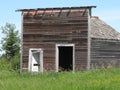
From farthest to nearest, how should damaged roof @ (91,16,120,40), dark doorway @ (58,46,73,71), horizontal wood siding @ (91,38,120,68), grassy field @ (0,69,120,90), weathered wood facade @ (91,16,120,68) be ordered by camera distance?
1. dark doorway @ (58,46,73,71)
2. damaged roof @ (91,16,120,40)
3. weathered wood facade @ (91,16,120,68)
4. horizontal wood siding @ (91,38,120,68)
5. grassy field @ (0,69,120,90)

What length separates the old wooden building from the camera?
103 ft

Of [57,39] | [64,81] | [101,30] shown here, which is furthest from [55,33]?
[64,81]

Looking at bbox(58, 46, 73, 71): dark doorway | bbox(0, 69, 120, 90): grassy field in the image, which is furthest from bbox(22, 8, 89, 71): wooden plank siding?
bbox(0, 69, 120, 90): grassy field

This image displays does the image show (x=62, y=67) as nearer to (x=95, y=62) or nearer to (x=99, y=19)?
(x=95, y=62)

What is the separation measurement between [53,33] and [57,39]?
1.79 ft

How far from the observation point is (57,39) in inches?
1265

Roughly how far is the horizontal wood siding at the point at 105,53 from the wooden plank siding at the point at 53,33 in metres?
1.05

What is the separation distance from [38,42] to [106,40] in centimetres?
535

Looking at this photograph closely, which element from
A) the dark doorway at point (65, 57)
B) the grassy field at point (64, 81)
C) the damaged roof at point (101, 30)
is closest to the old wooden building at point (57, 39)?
the damaged roof at point (101, 30)

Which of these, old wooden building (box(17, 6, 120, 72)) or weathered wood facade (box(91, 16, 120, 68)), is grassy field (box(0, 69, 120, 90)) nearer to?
old wooden building (box(17, 6, 120, 72))

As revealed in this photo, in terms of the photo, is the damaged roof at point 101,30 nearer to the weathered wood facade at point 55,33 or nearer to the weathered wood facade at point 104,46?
the weathered wood facade at point 104,46

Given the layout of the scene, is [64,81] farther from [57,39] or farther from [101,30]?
[101,30]

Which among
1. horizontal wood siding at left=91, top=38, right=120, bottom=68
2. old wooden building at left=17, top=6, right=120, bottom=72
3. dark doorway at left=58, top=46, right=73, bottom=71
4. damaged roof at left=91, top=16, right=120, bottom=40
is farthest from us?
dark doorway at left=58, top=46, right=73, bottom=71

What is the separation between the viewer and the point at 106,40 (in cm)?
3406
